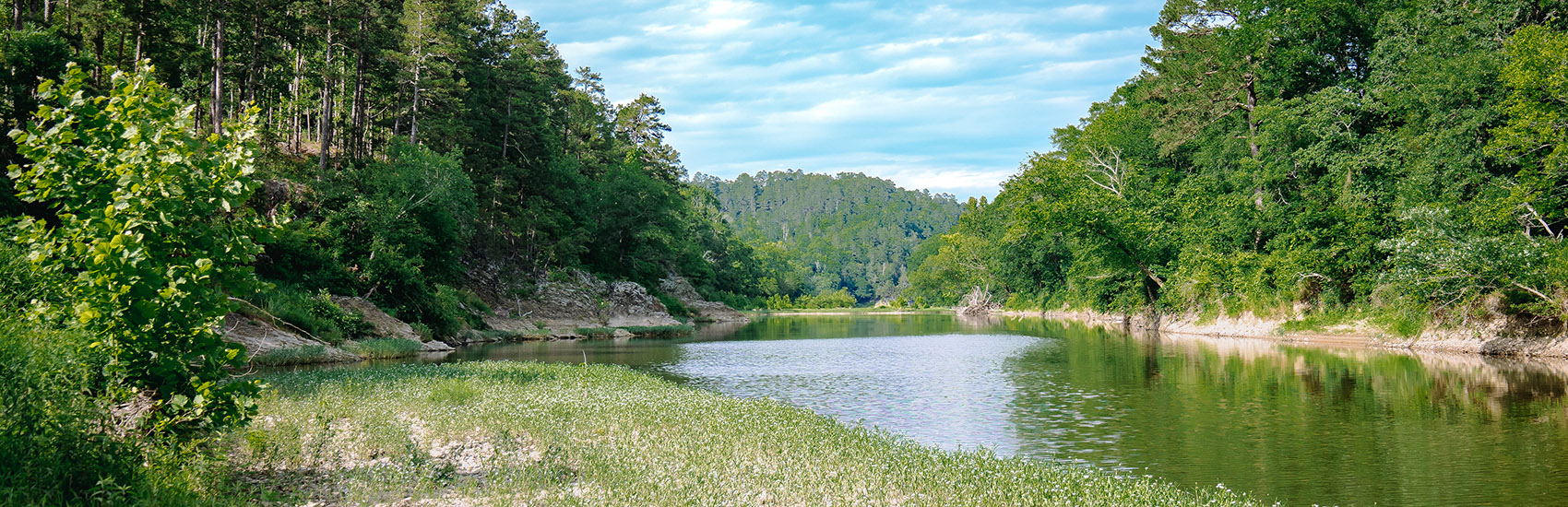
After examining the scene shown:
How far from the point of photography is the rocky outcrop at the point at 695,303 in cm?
9262

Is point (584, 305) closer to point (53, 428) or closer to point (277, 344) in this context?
point (277, 344)

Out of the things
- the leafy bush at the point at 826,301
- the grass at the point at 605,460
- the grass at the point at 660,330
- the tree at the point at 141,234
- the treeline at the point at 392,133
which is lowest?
the leafy bush at the point at 826,301

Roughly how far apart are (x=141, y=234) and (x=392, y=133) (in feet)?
177

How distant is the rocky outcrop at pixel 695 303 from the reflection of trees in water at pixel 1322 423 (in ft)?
208

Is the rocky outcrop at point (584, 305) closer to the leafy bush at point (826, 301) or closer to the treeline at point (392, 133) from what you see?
the treeline at point (392, 133)

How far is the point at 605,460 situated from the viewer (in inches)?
462

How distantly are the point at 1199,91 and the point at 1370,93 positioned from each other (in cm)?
1497

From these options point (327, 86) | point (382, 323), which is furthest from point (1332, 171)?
point (327, 86)

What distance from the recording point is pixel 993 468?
11.7 m

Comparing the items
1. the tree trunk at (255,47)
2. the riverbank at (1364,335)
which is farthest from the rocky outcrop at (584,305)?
the riverbank at (1364,335)

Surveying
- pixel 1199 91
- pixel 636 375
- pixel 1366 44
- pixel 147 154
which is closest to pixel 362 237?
pixel 636 375

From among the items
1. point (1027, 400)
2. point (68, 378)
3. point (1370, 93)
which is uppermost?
point (1370, 93)

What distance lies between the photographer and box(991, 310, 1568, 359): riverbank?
103ft

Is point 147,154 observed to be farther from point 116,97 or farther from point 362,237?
point 362,237
